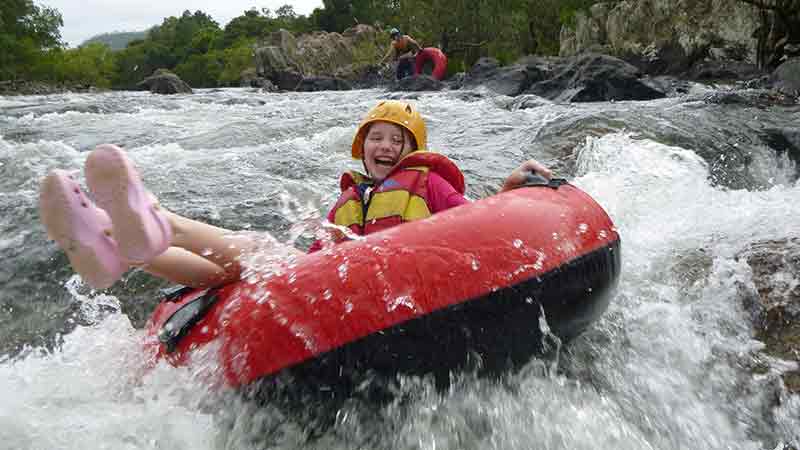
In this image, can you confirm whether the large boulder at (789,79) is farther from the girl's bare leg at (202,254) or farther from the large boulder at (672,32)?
the girl's bare leg at (202,254)

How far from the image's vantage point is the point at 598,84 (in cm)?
1189

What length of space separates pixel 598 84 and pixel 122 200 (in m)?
11.1

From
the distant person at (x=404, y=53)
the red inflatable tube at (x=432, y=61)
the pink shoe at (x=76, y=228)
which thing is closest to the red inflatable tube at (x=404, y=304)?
the pink shoe at (x=76, y=228)

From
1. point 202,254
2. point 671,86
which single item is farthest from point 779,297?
point 671,86

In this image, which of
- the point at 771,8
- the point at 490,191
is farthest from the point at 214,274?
the point at 771,8

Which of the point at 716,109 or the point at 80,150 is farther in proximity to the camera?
the point at 716,109

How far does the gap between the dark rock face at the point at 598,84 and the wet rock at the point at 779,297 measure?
8639 millimetres

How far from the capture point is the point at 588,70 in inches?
499

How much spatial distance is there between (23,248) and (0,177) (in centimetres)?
204

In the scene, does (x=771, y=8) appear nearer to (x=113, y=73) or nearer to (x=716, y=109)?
(x=716, y=109)

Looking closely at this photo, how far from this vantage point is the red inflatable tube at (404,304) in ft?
7.22

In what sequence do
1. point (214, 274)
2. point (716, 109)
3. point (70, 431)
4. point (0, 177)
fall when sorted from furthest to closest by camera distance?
point (716, 109), point (0, 177), point (214, 274), point (70, 431)

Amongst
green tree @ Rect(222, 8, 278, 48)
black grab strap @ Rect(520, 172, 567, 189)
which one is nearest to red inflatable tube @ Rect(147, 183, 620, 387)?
black grab strap @ Rect(520, 172, 567, 189)

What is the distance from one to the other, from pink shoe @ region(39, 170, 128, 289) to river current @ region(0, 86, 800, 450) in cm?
50
